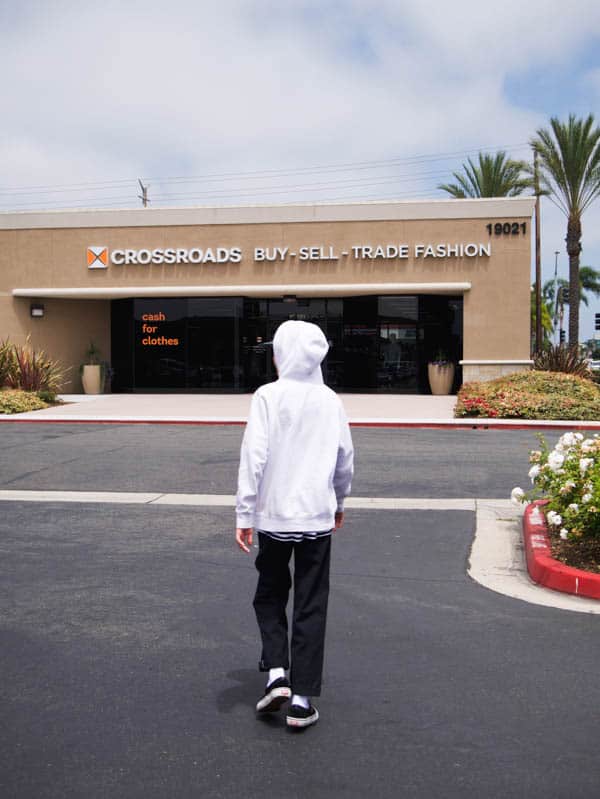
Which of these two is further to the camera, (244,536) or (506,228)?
(506,228)

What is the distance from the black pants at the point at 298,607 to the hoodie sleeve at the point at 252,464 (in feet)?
0.60

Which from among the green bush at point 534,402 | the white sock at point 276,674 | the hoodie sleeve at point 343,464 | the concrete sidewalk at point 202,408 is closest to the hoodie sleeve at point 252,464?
the hoodie sleeve at point 343,464

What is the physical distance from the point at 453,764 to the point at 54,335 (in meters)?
27.1

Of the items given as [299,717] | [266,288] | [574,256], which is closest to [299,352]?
[299,717]

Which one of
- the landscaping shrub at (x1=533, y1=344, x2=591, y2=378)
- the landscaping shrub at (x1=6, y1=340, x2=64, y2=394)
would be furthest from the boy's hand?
the landscaping shrub at (x1=533, y1=344, x2=591, y2=378)

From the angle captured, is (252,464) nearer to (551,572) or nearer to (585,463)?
(551,572)

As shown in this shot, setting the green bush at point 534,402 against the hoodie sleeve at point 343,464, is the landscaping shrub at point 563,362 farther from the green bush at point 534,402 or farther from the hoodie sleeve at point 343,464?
the hoodie sleeve at point 343,464

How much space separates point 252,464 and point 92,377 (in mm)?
25617

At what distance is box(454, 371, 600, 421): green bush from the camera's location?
18.9 metres

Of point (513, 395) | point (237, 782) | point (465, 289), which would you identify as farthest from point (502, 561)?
point (465, 289)

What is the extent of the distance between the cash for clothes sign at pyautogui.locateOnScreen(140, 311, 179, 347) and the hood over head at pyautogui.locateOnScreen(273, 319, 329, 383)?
2536cm

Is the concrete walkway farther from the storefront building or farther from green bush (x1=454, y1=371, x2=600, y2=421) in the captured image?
the storefront building

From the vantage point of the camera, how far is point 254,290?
27.2 m

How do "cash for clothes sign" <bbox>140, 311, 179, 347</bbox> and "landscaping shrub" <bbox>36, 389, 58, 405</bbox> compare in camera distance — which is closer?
"landscaping shrub" <bbox>36, 389, 58, 405</bbox>
